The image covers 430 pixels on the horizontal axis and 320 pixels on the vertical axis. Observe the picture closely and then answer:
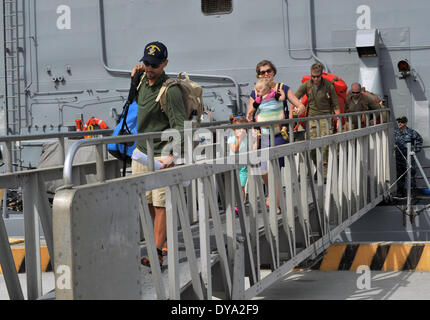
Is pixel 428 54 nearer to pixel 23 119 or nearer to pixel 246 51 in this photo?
pixel 246 51

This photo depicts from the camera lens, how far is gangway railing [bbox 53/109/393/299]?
11.5ft

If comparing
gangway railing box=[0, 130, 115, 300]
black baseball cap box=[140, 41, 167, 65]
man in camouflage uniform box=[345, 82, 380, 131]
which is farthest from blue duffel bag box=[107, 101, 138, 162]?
man in camouflage uniform box=[345, 82, 380, 131]

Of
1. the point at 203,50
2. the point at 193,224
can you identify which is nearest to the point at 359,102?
the point at 203,50

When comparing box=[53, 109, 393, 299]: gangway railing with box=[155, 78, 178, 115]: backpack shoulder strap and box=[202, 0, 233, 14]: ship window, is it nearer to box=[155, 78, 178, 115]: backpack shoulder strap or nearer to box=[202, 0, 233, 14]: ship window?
box=[155, 78, 178, 115]: backpack shoulder strap

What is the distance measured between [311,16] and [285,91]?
5941 mm

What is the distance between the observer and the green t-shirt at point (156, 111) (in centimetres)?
512

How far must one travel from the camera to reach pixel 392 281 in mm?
8625

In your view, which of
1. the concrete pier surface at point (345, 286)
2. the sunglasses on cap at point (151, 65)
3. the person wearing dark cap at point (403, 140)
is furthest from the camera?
the person wearing dark cap at point (403, 140)

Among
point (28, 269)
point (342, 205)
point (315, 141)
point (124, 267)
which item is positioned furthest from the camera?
point (342, 205)

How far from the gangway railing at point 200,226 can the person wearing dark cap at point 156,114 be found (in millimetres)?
183

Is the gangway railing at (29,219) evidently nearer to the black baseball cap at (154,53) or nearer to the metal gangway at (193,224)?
the metal gangway at (193,224)

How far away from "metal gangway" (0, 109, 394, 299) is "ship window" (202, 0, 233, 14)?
5426 millimetres

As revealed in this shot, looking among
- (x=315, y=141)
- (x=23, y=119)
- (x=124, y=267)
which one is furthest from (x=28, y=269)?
(x=23, y=119)

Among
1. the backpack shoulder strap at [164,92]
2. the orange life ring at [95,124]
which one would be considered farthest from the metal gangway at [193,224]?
the orange life ring at [95,124]
